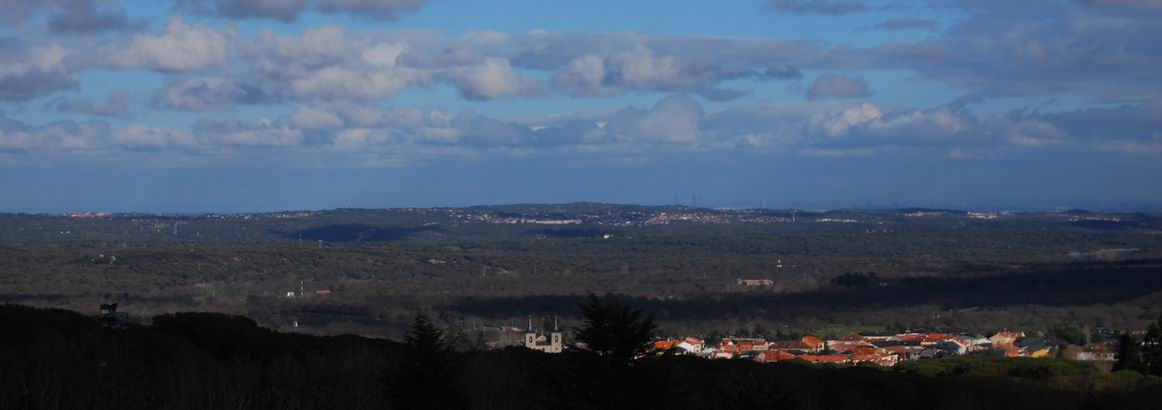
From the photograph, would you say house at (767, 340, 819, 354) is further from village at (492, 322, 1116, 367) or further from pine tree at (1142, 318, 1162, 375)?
pine tree at (1142, 318, 1162, 375)

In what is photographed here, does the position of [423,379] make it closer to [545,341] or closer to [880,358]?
[545,341]

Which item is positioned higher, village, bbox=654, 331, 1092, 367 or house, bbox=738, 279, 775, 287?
house, bbox=738, 279, 775, 287

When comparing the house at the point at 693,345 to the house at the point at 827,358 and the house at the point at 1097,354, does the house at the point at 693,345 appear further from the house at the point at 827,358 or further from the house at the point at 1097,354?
the house at the point at 1097,354

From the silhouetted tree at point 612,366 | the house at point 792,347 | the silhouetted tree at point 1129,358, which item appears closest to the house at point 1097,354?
the silhouetted tree at point 1129,358

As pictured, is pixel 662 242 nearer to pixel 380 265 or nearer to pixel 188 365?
pixel 380 265

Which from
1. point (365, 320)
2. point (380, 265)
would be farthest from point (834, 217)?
point (365, 320)

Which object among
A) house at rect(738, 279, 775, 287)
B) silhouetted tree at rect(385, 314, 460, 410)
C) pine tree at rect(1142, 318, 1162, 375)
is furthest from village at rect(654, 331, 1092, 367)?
house at rect(738, 279, 775, 287)
